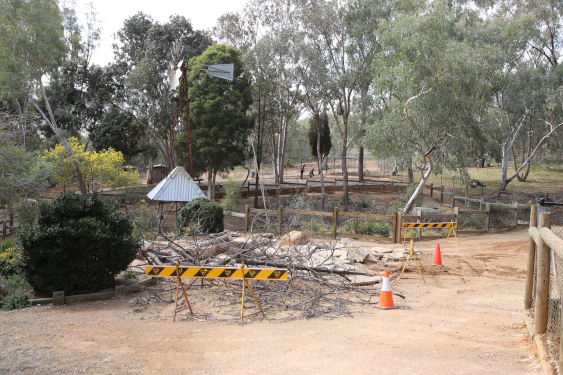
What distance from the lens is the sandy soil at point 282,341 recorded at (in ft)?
15.5

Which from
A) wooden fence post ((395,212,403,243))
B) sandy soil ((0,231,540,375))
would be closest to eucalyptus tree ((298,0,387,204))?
wooden fence post ((395,212,403,243))

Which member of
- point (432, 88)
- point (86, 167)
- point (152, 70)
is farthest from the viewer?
point (152, 70)

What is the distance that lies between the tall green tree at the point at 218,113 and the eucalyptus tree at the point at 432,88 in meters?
13.3

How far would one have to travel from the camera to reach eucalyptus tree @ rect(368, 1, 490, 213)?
1912cm

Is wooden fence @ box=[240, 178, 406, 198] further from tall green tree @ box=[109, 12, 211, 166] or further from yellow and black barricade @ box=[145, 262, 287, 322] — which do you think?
yellow and black barricade @ box=[145, 262, 287, 322]

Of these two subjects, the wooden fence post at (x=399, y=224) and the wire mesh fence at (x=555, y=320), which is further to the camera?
the wooden fence post at (x=399, y=224)

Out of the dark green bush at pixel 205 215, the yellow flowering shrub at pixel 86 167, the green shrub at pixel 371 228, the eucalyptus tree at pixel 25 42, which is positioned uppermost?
the eucalyptus tree at pixel 25 42

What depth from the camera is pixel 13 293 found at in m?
8.05

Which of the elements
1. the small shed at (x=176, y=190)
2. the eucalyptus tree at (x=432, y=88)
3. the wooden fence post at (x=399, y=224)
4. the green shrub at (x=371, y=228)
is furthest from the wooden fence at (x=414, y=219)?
the eucalyptus tree at (x=432, y=88)

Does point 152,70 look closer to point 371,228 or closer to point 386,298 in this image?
point 371,228

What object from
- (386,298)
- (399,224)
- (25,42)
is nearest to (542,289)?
(386,298)

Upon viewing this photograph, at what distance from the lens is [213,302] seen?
8039 millimetres

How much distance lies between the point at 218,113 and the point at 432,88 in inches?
652

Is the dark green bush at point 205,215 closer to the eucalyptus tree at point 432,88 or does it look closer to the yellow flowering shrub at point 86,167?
the eucalyptus tree at point 432,88
